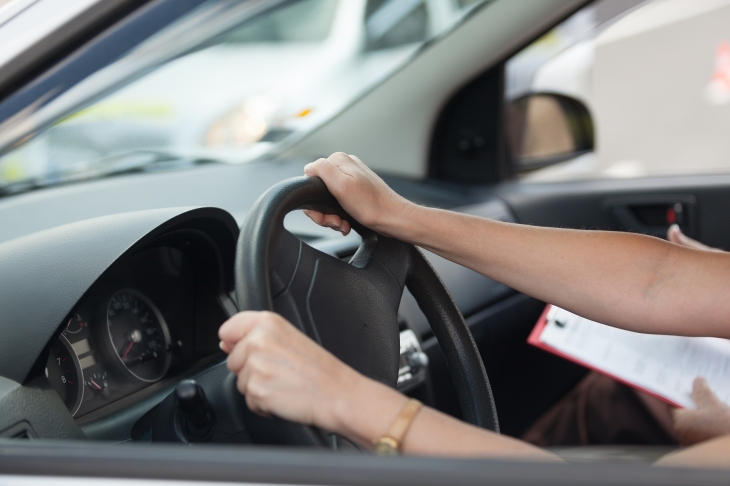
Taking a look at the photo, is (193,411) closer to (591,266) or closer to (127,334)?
(127,334)

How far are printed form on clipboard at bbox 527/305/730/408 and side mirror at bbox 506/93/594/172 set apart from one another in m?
1.18

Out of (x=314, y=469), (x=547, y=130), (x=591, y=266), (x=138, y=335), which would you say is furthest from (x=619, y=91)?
(x=314, y=469)

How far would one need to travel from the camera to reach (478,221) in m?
Answer: 1.25

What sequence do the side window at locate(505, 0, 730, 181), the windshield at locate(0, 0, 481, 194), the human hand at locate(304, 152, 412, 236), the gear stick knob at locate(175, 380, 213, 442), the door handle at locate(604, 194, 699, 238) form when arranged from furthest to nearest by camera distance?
1. the side window at locate(505, 0, 730, 181)
2. the door handle at locate(604, 194, 699, 238)
3. the windshield at locate(0, 0, 481, 194)
4. the human hand at locate(304, 152, 412, 236)
5. the gear stick knob at locate(175, 380, 213, 442)

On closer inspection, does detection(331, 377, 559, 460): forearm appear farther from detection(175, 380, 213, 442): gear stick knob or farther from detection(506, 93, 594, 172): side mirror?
detection(506, 93, 594, 172): side mirror

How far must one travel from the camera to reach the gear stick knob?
39.0 inches

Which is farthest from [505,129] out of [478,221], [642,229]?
[478,221]

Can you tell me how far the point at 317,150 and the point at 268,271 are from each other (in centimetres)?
173

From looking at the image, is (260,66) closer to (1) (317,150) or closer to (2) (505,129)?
(1) (317,150)

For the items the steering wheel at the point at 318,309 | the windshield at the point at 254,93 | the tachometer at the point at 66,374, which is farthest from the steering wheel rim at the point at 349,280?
the windshield at the point at 254,93

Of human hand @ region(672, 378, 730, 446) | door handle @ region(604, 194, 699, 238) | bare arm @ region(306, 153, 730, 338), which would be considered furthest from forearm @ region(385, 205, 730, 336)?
door handle @ region(604, 194, 699, 238)

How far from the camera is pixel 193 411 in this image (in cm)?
101

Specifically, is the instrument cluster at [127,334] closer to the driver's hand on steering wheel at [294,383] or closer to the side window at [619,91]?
the driver's hand on steering wheel at [294,383]

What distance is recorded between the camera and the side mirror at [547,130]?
2.84 metres
